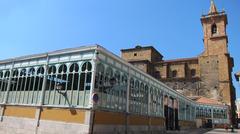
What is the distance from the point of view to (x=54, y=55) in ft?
51.7

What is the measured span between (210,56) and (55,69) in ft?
144

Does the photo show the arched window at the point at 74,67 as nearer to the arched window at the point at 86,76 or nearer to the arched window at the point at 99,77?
the arched window at the point at 86,76

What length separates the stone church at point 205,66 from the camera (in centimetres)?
4994

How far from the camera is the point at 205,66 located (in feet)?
171

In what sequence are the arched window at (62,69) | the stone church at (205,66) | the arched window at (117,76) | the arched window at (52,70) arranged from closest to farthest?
1. the arched window at (62,69)
2. the arched window at (52,70)
3. the arched window at (117,76)
4. the stone church at (205,66)

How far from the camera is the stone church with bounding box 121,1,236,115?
1966 inches

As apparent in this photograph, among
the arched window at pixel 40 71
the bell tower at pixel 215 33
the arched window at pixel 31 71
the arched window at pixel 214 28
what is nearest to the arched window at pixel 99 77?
the arched window at pixel 40 71

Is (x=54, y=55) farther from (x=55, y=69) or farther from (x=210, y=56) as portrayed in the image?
(x=210, y=56)

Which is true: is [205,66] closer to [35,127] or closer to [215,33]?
[215,33]

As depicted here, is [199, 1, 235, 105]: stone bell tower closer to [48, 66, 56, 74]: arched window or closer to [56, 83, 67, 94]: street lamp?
[48, 66, 56, 74]: arched window

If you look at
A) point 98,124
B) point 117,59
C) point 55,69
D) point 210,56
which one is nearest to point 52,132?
point 98,124

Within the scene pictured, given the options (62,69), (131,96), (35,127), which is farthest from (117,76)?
(35,127)

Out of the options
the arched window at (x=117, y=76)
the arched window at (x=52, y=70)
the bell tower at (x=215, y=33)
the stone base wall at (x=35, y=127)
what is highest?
the bell tower at (x=215, y=33)

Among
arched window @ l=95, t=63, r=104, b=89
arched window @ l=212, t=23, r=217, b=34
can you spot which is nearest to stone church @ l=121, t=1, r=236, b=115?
arched window @ l=212, t=23, r=217, b=34
